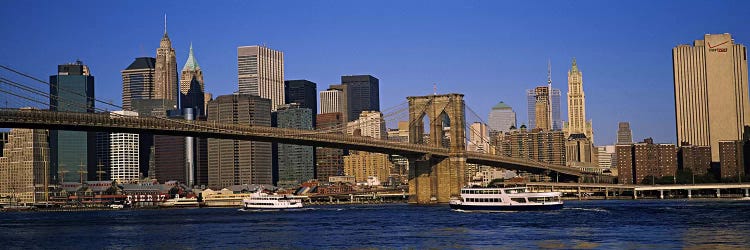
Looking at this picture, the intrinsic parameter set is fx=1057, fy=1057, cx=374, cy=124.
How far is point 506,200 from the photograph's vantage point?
81.4m

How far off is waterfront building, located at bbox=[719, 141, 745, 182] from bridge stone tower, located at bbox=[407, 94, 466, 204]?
8754 centimetres

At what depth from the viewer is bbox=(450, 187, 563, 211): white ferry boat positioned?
81000 millimetres

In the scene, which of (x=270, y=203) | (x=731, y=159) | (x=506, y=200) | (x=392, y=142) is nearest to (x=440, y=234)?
(x=506, y=200)

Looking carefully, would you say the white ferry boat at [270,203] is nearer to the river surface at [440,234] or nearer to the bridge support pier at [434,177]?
the bridge support pier at [434,177]

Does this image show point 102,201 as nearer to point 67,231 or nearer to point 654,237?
point 67,231

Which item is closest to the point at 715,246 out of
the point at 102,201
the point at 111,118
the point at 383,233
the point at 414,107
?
the point at 383,233

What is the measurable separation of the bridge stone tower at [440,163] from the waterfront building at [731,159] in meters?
87.5

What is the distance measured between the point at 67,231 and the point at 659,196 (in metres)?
100

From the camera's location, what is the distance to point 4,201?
650 feet

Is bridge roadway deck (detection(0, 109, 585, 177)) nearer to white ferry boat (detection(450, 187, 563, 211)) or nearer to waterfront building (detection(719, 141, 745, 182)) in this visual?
white ferry boat (detection(450, 187, 563, 211))

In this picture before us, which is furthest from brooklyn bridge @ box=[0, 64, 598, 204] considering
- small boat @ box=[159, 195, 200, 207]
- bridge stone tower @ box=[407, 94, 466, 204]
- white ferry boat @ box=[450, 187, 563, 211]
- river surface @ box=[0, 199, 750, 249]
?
small boat @ box=[159, 195, 200, 207]

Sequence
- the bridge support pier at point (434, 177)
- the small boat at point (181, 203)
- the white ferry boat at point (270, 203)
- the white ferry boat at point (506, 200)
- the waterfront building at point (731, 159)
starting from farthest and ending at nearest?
1. the waterfront building at point (731, 159)
2. the small boat at point (181, 203)
3. the white ferry boat at point (270, 203)
4. the bridge support pier at point (434, 177)
5. the white ferry boat at point (506, 200)

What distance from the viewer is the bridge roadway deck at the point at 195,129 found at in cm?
6856

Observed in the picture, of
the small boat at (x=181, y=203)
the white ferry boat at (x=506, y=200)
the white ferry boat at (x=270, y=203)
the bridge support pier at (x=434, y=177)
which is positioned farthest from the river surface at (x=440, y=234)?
the small boat at (x=181, y=203)
